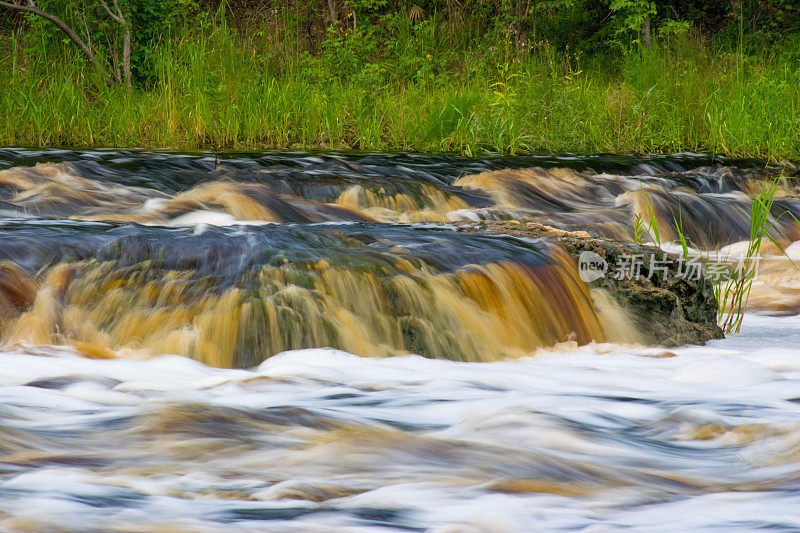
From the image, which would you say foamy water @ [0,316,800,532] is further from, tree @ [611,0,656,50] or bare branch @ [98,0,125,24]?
tree @ [611,0,656,50]

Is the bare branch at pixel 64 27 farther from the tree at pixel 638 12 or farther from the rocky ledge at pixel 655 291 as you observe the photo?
the tree at pixel 638 12

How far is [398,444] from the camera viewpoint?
2094 mm

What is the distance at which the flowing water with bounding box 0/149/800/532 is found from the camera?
5.41 feet

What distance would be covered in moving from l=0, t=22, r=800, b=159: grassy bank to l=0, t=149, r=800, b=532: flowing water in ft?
9.23

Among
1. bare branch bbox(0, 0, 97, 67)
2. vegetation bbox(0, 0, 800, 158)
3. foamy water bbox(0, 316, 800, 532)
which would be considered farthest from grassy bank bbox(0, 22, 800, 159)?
foamy water bbox(0, 316, 800, 532)

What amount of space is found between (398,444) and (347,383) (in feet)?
2.35

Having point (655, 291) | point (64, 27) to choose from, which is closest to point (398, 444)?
point (655, 291)

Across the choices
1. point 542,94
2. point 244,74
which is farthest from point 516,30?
point 244,74

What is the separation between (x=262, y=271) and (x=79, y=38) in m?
7.67

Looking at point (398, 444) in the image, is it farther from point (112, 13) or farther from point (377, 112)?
point (112, 13)

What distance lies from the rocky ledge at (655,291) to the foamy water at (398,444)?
341mm

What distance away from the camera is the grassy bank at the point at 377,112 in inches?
326

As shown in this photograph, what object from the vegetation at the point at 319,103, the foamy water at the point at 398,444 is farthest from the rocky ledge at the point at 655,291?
the vegetation at the point at 319,103

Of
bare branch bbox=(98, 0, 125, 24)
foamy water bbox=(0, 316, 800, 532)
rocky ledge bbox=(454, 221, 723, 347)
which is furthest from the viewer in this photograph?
bare branch bbox=(98, 0, 125, 24)
